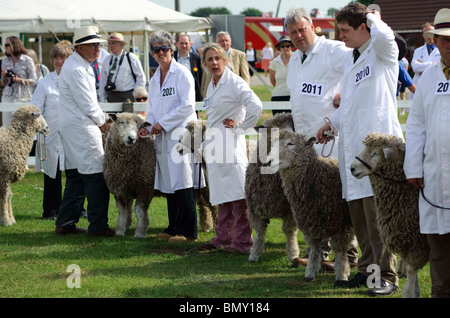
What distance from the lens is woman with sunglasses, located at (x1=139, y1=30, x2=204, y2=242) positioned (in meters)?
8.11

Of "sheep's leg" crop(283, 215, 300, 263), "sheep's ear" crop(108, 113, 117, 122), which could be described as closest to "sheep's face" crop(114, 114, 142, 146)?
"sheep's ear" crop(108, 113, 117, 122)

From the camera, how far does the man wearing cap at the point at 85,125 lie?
27.2 feet

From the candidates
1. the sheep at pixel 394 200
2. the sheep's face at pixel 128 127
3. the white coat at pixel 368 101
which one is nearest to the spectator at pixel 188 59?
the sheep's face at pixel 128 127

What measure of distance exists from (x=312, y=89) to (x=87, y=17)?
406 inches

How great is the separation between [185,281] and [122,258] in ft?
4.43

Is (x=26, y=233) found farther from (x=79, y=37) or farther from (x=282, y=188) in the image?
(x=282, y=188)

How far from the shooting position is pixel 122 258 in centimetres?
751

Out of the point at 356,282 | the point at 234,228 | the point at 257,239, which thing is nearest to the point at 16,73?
the point at 234,228

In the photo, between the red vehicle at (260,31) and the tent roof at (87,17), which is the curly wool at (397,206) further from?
the red vehicle at (260,31)

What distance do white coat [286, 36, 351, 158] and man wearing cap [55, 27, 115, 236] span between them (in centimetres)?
286

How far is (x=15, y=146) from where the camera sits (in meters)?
9.27

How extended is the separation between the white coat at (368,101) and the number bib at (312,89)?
2.48 ft

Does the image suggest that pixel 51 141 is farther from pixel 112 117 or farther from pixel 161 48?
pixel 161 48

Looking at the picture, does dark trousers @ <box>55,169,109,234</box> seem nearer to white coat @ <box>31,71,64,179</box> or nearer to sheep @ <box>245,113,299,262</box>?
white coat @ <box>31,71,64,179</box>
